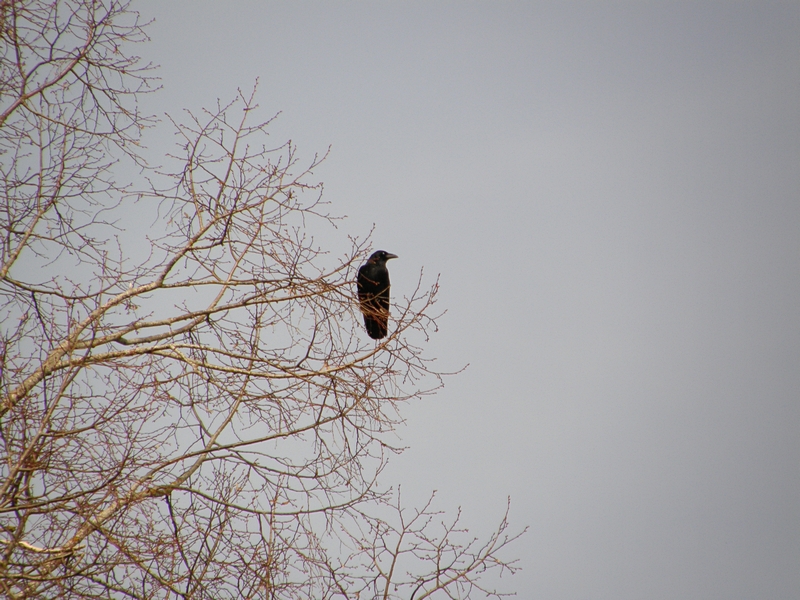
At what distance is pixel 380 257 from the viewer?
10.3 m

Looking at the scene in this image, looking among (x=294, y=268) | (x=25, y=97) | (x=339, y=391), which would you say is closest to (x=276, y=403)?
(x=339, y=391)

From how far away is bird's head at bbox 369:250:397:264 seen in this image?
10.2 m

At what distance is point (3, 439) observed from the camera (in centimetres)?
407

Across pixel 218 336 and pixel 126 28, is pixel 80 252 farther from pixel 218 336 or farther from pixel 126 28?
pixel 126 28

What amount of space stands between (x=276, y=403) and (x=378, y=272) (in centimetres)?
536

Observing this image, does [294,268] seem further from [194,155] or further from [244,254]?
[194,155]

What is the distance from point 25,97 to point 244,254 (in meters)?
1.84

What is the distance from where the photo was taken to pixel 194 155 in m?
5.29

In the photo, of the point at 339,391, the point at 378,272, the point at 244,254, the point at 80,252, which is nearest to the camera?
the point at 339,391

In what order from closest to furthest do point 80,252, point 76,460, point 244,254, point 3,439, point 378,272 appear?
point 3,439 < point 76,460 < point 244,254 < point 80,252 < point 378,272

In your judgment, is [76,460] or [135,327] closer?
[76,460]

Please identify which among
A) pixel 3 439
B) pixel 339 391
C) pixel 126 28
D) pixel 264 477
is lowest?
pixel 3 439

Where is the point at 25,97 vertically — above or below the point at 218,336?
above

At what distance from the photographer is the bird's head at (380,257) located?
10.2 meters
